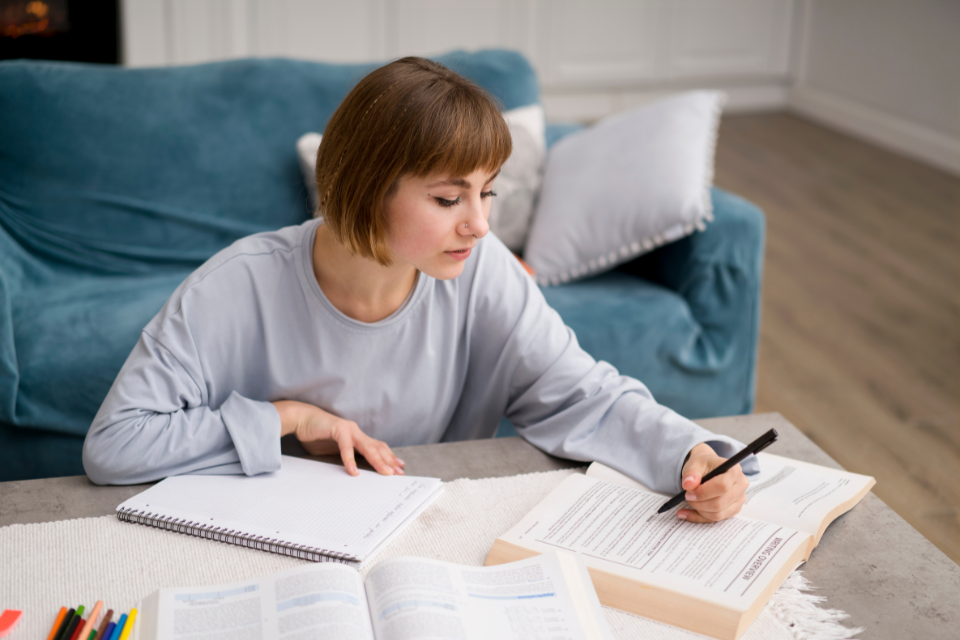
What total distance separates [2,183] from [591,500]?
5.18ft

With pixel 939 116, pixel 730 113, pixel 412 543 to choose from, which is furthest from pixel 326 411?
pixel 730 113

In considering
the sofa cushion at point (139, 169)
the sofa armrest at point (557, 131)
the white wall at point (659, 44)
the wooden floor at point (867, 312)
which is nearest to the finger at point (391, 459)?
the sofa cushion at point (139, 169)

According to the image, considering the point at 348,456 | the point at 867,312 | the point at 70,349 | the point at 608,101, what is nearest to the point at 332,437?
the point at 348,456

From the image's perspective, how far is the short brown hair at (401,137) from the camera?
858 mm

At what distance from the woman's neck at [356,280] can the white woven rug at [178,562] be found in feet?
0.96

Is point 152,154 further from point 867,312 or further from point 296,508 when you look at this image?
point 867,312

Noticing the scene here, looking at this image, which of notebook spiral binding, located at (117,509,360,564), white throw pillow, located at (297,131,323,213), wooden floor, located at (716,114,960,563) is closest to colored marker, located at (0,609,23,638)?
notebook spiral binding, located at (117,509,360,564)

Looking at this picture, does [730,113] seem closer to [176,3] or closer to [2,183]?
[176,3]

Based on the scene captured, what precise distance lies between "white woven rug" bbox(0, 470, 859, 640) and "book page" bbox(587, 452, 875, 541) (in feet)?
0.26

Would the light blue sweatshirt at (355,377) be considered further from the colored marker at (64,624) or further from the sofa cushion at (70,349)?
the sofa cushion at (70,349)

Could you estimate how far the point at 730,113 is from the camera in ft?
17.8

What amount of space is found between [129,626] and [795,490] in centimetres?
62

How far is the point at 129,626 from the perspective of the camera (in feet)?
2.09

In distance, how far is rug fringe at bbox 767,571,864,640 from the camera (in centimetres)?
66
